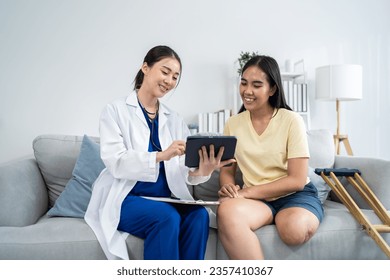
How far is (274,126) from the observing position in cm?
157

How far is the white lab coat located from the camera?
4.39 feet

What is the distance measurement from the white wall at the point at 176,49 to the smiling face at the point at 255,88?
4.47 feet

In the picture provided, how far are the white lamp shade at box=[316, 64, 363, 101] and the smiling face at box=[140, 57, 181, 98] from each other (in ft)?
5.49

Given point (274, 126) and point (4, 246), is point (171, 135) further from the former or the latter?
point (4, 246)

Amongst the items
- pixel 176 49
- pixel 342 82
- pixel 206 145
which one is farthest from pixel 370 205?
pixel 176 49

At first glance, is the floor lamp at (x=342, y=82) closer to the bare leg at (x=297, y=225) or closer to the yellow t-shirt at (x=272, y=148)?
the yellow t-shirt at (x=272, y=148)

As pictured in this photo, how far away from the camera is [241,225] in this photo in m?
1.31

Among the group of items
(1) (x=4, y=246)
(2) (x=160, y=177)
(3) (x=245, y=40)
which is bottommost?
(1) (x=4, y=246)

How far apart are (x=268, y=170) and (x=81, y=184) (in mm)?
916

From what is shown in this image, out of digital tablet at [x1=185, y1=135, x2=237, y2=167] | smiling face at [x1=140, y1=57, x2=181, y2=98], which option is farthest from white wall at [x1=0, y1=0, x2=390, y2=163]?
digital tablet at [x1=185, y1=135, x2=237, y2=167]

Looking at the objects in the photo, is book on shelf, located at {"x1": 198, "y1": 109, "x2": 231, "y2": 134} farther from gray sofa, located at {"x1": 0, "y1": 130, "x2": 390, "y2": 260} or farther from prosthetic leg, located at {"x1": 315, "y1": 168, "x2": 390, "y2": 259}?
prosthetic leg, located at {"x1": 315, "y1": 168, "x2": 390, "y2": 259}

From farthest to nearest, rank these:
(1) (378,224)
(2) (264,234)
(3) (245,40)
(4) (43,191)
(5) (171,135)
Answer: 1. (3) (245,40)
2. (4) (43,191)
3. (5) (171,135)
4. (1) (378,224)
5. (2) (264,234)

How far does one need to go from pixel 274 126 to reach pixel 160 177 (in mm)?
563
